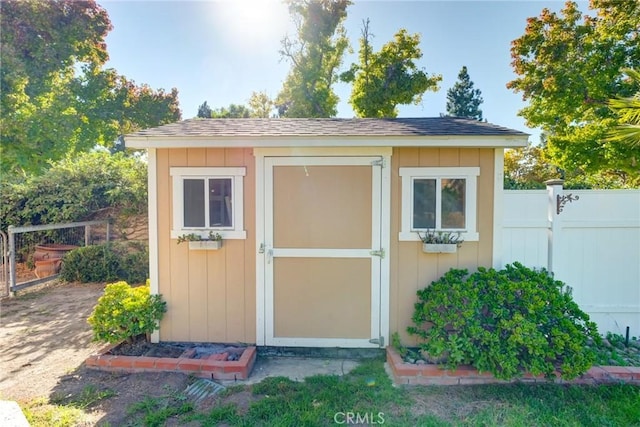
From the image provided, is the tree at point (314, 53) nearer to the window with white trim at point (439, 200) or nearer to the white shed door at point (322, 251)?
the white shed door at point (322, 251)

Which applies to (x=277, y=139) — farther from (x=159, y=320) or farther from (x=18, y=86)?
(x=18, y=86)

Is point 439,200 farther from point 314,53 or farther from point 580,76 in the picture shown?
point 314,53

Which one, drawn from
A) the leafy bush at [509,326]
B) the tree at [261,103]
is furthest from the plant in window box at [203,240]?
the tree at [261,103]

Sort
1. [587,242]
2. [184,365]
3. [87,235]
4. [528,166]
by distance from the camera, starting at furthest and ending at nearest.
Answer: [528,166], [87,235], [587,242], [184,365]

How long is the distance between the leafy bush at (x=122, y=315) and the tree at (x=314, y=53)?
1120 cm

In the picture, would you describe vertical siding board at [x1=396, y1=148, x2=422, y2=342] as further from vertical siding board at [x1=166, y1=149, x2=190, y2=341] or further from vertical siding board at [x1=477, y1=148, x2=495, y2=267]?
vertical siding board at [x1=166, y1=149, x2=190, y2=341]

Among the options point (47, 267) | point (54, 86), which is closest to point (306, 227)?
point (47, 267)

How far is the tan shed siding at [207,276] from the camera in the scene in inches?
141

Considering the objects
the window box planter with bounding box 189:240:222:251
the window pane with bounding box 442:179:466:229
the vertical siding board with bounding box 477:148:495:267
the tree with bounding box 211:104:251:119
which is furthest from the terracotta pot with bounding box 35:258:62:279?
the tree with bounding box 211:104:251:119

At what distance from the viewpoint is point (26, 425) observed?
2297 mm

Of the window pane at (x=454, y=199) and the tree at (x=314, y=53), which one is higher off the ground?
the tree at (x=314, y=53)

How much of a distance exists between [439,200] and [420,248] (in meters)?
0.53

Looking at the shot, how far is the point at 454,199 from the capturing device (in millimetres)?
3443

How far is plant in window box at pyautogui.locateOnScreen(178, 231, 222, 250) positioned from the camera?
3.48 m
